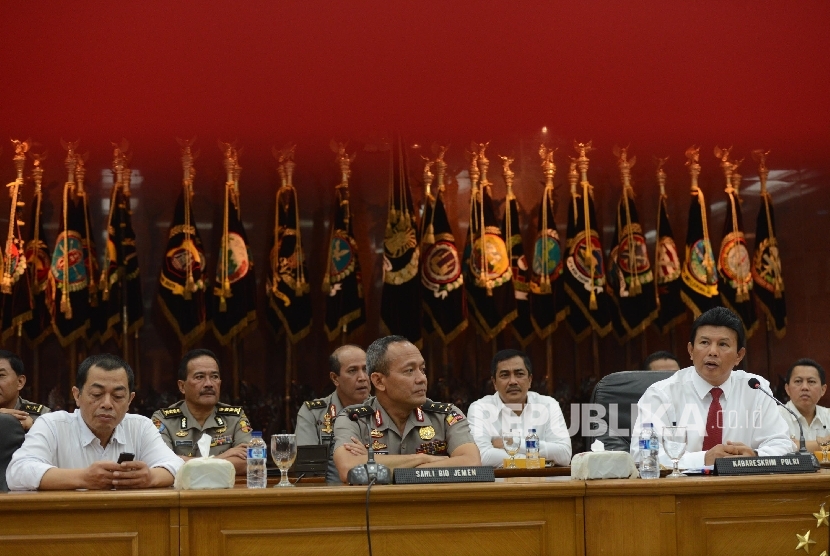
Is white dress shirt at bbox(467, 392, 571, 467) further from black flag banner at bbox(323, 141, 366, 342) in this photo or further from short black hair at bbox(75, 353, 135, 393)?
short black hair at bbox(75, 353, 135, 393)

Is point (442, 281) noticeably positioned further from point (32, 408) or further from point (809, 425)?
point (32, 408)

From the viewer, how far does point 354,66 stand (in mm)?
6250

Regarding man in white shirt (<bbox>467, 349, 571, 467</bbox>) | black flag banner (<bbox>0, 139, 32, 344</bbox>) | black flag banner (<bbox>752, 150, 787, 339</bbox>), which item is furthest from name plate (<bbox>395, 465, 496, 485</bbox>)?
black flag banner (<bbox>752, 150, 787, 339</bbox>)

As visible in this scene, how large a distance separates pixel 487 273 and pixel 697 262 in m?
1.30

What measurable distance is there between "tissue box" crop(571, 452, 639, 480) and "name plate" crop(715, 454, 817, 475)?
28cm

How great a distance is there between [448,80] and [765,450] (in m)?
3.42

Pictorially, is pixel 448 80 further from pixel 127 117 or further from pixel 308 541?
pixel 308 541

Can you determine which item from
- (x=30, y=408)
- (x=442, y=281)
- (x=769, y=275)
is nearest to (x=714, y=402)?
(x=442, y=281)

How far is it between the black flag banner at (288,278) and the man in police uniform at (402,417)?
7.82ft

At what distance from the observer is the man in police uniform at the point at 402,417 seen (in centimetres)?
346

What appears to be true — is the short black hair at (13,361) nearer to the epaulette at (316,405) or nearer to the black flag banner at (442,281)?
the epaulette at (316,405)

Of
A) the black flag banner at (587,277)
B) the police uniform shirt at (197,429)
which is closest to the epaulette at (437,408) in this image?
the police uniform shirt at (197,429)

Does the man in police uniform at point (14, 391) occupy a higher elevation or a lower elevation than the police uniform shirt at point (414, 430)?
higher

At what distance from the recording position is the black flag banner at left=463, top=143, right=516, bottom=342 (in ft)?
19.6
